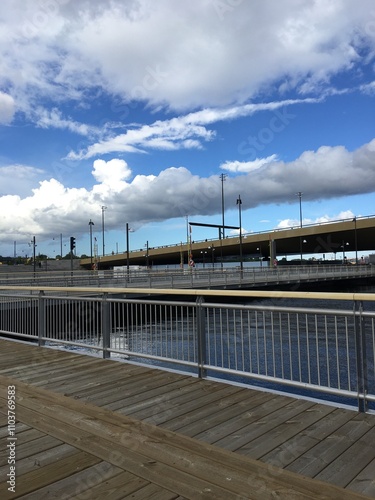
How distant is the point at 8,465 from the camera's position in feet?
10.4

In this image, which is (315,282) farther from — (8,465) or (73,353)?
(8,465)

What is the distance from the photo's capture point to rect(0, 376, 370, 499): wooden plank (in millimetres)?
2771

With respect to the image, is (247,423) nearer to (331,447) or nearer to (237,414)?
(237,414)

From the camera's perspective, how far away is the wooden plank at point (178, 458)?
2.77 metres

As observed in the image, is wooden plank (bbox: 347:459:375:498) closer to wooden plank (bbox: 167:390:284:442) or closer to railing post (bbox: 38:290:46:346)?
wooden plank (bbox: 167:390:284:442)

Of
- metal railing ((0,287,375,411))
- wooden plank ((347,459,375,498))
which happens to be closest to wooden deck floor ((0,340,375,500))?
wooden plank ((347,459,375,498))

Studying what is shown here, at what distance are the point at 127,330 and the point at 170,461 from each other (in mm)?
3970

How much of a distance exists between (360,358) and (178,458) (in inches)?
85.3

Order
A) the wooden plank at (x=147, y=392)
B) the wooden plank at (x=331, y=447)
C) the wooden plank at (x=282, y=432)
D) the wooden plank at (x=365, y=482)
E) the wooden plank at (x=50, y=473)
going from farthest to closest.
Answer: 1. the wooden plank at (x=147, y=392)
2. the wooden plank at (x=282, y=432)
3. the wooden plank at (x=331, y=447)
4. the wooden plank at (x=50, y=473)
5. the wooden plank at (x=365, y=482)

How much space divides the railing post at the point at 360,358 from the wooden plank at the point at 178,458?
1.59 metres

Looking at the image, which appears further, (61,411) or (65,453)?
(61,411)

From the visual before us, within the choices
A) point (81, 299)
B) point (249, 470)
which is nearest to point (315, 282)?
point (81, 299)

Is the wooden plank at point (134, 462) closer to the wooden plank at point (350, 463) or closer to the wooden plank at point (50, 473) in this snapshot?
the wooden plank at point (50, 473)

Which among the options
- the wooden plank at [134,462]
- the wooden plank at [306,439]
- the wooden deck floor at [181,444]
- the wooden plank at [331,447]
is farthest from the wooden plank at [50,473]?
the wooden plank at [331,447]
